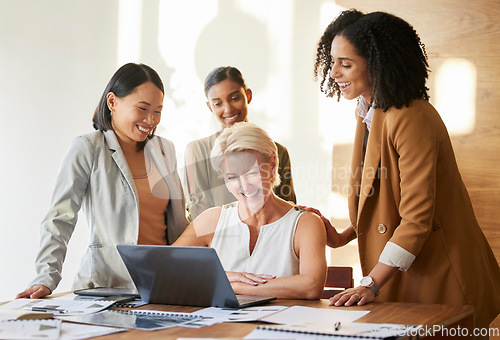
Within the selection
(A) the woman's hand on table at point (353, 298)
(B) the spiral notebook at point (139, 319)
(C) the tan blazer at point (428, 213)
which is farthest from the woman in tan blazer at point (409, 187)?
(B) the spiral notebook at point (139, 319)

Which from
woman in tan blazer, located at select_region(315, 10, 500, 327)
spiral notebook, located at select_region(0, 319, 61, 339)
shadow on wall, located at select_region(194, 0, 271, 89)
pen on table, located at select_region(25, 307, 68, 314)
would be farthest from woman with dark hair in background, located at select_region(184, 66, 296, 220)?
shadow on wall, located at select_region(194, 0, 271, 89)

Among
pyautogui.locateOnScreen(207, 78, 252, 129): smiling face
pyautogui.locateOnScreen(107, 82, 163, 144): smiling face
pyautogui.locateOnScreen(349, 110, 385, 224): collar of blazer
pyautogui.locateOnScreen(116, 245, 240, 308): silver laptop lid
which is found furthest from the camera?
pyautogui.locateOnScreen(207, 78, 252, 129): smiling face

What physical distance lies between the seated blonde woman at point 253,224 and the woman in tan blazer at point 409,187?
176 millimetres

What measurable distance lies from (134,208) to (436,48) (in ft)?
5.48

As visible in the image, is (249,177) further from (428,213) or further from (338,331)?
(338,331)

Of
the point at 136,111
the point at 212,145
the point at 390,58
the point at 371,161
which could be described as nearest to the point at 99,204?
the point at 136,111

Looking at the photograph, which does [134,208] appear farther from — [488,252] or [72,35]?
[72,35]

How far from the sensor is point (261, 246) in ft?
5.64

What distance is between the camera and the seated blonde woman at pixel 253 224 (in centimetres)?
167

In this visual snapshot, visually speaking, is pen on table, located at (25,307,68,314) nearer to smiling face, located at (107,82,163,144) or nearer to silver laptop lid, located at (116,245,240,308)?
silver laptop lid, located at (116,245,240,308)

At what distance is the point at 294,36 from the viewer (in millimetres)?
3408

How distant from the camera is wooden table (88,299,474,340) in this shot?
44.6 inches

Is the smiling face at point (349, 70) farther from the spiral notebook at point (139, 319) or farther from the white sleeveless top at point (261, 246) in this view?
the spiral notebook at point (139, 319)

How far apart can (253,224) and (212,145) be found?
51cm
